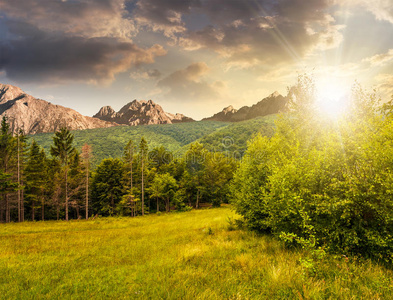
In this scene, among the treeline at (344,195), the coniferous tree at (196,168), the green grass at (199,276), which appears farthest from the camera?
the coniferous tree at (196,168)

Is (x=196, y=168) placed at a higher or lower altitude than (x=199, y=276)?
lower

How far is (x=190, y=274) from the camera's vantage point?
5832mm

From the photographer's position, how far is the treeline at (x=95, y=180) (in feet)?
109

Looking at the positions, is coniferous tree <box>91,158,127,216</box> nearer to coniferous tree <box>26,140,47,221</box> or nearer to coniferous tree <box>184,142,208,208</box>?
coniferous tree <box>26,140,47,221</box>

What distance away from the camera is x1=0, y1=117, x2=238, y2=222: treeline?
33344mm

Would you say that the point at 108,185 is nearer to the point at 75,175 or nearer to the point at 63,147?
the point at 75,175

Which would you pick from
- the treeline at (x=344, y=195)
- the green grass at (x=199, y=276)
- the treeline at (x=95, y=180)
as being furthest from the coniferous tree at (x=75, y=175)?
the treeline at (x=344, y=195)

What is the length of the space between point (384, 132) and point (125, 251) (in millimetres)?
12560

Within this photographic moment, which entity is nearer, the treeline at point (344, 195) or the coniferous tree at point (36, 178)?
the treeline at point (344, 195)

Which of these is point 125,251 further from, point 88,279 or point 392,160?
point 392,160

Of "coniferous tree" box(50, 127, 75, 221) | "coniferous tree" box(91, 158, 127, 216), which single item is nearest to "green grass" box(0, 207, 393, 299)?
"coniferous tree" box(50, 127, 75, 221)

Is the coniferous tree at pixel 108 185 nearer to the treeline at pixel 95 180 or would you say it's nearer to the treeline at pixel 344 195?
the treeline at pixel 95 180

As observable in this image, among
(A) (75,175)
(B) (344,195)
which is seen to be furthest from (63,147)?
(B) (344,195)

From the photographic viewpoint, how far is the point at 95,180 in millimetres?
48812
